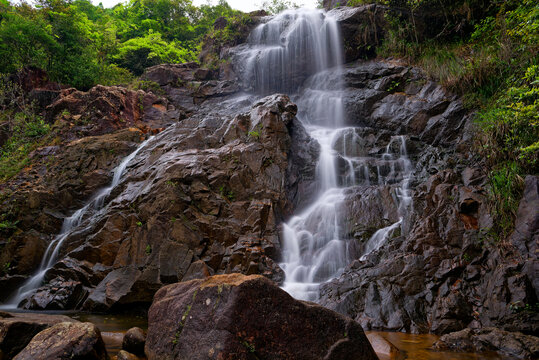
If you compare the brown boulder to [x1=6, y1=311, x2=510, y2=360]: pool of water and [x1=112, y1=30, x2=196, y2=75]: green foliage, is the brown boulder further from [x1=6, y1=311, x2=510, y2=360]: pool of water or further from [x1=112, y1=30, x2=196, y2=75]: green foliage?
[x1=6, y1=311, x2=510, y2=360]: pool of water

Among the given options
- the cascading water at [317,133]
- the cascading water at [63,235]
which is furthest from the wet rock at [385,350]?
the cascading water at [63,235]

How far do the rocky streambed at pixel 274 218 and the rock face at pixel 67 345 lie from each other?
14 centimetres

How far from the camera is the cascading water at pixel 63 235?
862cm

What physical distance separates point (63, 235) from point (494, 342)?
11310 mm

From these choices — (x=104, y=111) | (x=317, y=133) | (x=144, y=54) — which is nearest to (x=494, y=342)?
(x=317, y=133)

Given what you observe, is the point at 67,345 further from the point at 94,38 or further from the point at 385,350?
the point at 94,38

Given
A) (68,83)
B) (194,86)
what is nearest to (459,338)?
(194,86)

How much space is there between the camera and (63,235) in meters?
9.93

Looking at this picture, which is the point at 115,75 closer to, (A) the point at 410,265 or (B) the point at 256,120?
(B) the point at 256,120

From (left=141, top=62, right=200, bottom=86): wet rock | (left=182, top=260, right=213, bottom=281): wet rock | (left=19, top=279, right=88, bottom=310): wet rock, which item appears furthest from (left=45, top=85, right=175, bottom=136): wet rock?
(left=182, top=260, right=213, bottom=281): wet rock

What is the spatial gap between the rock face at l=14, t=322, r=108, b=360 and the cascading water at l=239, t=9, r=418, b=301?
4408mm

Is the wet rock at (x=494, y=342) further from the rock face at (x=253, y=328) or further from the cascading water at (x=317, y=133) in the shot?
the cascading water at (x=317, y=133)

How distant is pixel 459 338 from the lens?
446 cm

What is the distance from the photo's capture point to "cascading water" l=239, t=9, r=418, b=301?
814 centimetres
